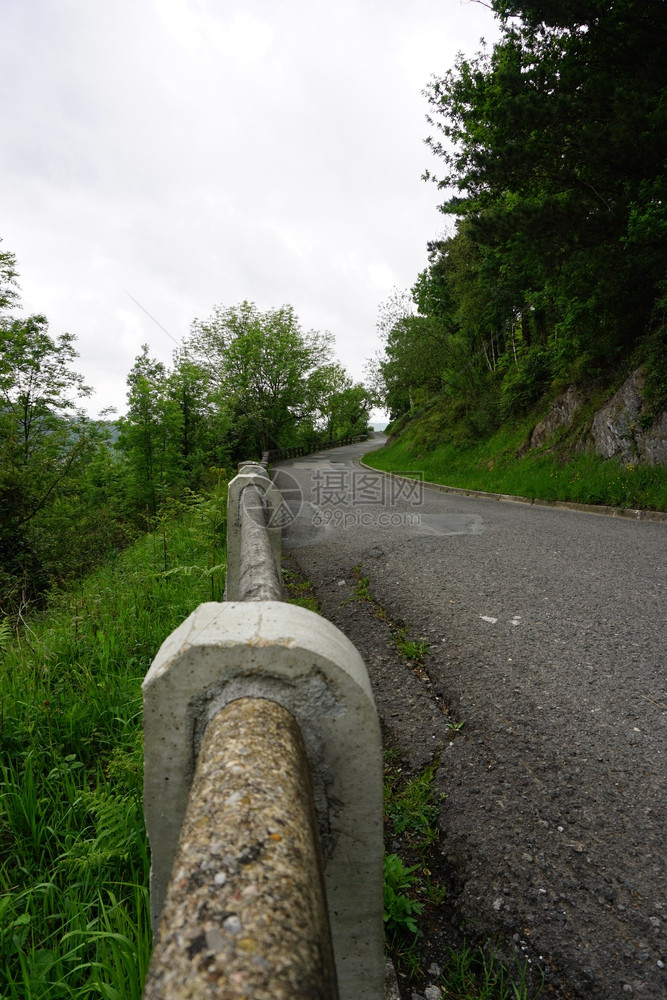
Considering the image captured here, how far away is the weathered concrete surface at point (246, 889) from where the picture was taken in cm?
51

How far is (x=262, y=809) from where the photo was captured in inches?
28.9

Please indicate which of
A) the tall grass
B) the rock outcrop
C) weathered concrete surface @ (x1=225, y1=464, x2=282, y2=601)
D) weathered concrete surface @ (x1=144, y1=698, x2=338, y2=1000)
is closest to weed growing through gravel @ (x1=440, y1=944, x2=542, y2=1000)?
the tall grass

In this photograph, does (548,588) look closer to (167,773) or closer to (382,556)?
(382,556)

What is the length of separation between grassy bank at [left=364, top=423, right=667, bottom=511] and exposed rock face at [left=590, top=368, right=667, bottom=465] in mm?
248

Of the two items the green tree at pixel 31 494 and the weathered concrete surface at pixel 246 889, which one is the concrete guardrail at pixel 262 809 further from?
the green tree at pixel 31 494

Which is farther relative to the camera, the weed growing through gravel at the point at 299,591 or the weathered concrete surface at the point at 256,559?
the weed growing through gravel at the point at 299,591

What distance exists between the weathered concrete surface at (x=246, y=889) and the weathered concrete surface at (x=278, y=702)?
16cm

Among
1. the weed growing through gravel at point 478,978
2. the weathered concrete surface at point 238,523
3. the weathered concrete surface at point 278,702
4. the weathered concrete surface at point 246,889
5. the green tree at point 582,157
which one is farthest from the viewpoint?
the green tree at point 582,157

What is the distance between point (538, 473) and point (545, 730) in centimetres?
1094

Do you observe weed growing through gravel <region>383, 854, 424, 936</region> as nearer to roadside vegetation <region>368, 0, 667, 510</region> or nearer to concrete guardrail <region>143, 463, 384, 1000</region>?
concrete guardrail <region>143, 463, 384, 1000</region>

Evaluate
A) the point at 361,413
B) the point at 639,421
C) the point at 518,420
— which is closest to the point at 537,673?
the point at 639,421

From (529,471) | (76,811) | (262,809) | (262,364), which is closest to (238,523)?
(76,811)

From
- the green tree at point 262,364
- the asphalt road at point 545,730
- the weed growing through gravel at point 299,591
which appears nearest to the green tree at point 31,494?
the weed growing through gravel at point 299,591

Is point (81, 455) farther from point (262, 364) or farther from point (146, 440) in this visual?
point (262, 364)
